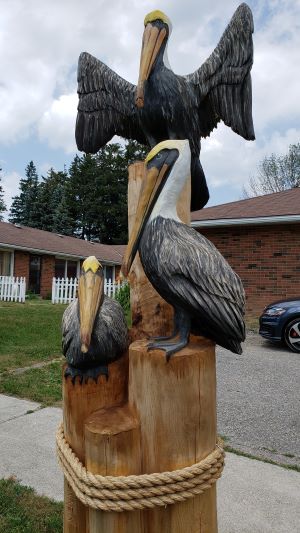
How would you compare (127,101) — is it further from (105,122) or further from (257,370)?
(257,370)

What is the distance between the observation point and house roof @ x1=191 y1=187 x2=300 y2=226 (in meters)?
9.21

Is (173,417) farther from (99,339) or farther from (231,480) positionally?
(231,480)

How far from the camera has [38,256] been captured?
20.2 metres

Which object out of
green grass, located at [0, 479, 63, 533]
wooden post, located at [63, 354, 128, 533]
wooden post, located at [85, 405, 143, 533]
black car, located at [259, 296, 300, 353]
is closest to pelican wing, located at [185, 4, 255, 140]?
wooden post, located at [63, 354, 128, 533]

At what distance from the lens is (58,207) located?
36.9 meters

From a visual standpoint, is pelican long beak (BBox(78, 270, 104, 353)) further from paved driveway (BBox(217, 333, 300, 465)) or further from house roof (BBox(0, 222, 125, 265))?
house roof (BBox(0, 222, 125, 265))

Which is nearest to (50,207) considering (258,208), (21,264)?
(21,264)

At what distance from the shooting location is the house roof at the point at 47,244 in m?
18.9

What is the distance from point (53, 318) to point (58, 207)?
28.2m

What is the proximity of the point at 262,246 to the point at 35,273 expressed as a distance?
43.9ft

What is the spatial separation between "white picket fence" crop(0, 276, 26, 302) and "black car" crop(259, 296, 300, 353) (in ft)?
34.8

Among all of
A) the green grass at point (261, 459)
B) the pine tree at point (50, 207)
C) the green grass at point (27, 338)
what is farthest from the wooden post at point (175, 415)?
the pine tree at point (50, 207)

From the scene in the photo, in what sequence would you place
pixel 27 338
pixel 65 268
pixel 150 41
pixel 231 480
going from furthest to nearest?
pixel 65 268 < pixel 27 338 < pixel 231 480 < pixel 150 41

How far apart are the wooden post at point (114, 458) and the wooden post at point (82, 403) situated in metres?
0.13
